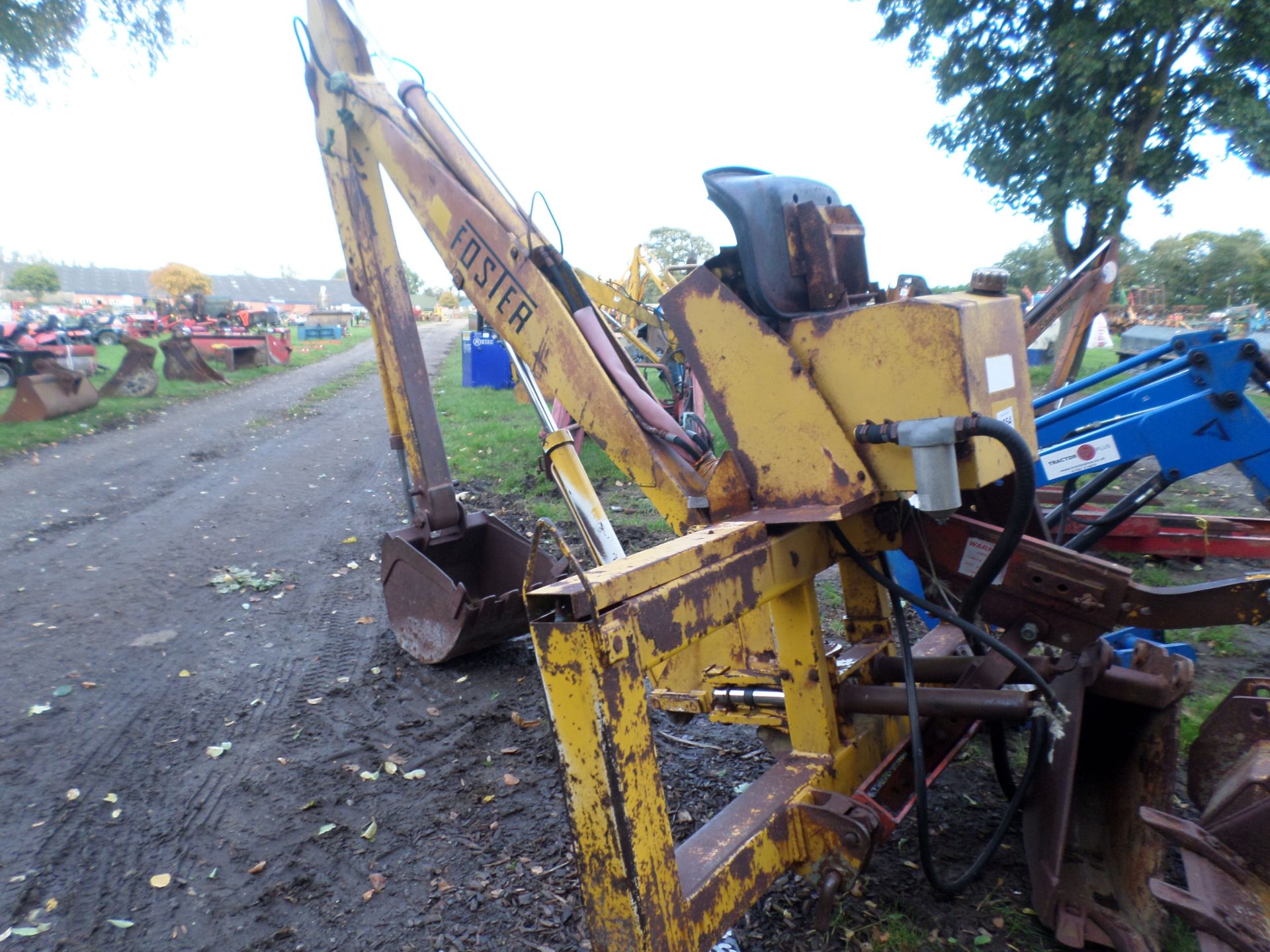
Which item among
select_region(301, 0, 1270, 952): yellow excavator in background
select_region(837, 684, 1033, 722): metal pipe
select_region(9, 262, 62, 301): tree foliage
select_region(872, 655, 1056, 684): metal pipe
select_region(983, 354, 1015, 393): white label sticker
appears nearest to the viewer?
select_region(301, 0, 1270, 952): yellow excavator in background

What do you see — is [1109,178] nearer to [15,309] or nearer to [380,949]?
[380,949]

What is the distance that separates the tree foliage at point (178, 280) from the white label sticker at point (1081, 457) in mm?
74095

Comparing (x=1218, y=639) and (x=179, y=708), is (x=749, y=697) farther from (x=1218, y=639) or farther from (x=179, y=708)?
(x=1218, y=639)

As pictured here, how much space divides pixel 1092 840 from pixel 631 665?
1722mm

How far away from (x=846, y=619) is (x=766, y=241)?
5.24 ft

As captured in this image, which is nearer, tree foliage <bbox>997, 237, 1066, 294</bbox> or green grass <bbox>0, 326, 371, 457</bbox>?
green grass <bbox>0, 326, 371, 457</bbox>

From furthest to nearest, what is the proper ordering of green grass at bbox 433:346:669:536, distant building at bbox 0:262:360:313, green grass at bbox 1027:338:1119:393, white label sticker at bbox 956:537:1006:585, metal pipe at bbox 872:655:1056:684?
distant building at bbox 0:262:360:313 < green grass at bbox 1027:338:1119:393 < green grass at bbox 433:346:669:536 < metal pipe at bbox 872:655:1056:684 < white label sticker at bbox 956:537:1006:585

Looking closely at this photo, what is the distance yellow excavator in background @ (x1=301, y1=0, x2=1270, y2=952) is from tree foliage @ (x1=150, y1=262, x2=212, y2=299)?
243 feet

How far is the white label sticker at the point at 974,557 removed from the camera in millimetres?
2482

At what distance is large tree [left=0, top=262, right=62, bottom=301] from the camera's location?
62875 mm

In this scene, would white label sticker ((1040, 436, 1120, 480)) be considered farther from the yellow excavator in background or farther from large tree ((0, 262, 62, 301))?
large tree ((0, 262, 62, 301))

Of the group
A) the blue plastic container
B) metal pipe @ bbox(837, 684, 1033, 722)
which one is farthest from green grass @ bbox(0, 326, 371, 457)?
metal pipe @ bbox(837, 684, 1033, 722)

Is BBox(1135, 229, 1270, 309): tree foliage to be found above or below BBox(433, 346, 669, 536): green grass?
below

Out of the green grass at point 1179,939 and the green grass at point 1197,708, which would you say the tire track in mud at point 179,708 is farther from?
the green grass at point 1197,708
